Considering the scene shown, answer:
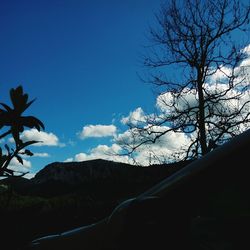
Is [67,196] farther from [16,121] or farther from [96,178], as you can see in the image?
[16,121]

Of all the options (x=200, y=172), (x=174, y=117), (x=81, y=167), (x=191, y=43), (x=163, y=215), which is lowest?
(x=163, y=215)

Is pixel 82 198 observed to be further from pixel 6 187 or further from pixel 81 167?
A: pixel 6 187

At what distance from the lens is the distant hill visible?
14547mm

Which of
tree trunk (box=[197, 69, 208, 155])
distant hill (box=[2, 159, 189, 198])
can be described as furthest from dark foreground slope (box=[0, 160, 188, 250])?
tree trunk (box=[197, 69, 208, 155])

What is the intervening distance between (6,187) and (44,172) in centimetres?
1496

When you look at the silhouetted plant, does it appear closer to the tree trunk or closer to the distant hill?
the distant hill

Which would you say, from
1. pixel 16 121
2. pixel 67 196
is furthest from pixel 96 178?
pixel 16 121

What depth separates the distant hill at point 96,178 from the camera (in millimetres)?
14547

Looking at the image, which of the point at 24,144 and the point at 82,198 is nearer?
the point at 24,144

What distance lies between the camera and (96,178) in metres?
16.2

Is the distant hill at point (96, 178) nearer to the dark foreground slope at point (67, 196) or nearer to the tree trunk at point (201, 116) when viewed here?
the dark foreground slope at point (67, 196)

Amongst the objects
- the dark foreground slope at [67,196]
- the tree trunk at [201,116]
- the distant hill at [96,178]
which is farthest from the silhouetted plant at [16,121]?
the tree trunk at [201,116]

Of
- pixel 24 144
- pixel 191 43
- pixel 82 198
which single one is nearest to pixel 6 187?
pixel 24 144

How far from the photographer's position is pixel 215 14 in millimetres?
17469
